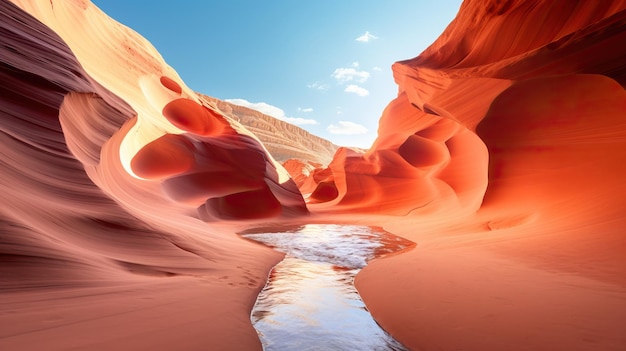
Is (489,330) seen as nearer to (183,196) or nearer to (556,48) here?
(556,48)

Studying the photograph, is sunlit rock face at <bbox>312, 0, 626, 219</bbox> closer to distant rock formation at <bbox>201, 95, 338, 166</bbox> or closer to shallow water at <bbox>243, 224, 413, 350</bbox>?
shallow water at <bbox>243, 224, 413, 350</bbox>

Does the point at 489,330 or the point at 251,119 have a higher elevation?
the point at 251,119

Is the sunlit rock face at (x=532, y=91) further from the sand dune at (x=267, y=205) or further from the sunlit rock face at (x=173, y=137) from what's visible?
the sunlit rock face at (x=173, y=137)

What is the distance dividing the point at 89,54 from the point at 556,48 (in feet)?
42.3

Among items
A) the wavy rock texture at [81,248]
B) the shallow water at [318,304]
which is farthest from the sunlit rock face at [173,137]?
the shallow water at [318,304]

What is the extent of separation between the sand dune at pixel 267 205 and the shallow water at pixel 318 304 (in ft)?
0.66

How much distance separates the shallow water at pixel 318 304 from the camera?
2.69 meters

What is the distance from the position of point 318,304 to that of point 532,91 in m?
7.07

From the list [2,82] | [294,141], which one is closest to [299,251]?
[2,82]

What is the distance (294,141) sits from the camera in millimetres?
58125

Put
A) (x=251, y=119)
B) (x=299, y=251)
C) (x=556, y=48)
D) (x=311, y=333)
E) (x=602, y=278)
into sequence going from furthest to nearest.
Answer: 1. (x=251, y=119)
2. (x=299, y=251)
3. (x=556, y=48)
4. (x=602, y=278)
5. (x=311, y=333)

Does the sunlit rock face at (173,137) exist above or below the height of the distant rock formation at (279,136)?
below

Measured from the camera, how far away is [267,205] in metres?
12.9

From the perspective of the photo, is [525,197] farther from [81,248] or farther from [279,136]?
[279,136]
